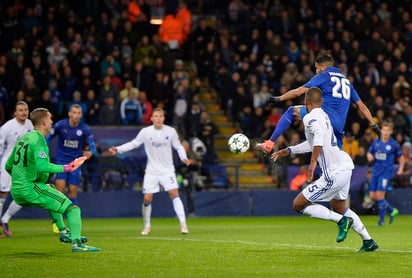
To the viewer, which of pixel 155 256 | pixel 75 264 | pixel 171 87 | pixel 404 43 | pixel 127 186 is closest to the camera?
pixel 75 264

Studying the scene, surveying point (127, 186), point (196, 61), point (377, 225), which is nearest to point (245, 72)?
point (196, 61)

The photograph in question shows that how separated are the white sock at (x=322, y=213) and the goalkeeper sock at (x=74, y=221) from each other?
3.19m

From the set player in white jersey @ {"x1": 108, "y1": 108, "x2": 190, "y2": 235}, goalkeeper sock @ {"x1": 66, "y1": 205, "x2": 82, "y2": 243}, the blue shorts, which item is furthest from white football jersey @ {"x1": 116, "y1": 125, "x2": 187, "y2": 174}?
goalkeeper sock @ {"x1": 66, "y1": 205, "x2": 82, "y2": 243}

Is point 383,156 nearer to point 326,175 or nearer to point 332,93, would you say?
point 332,93

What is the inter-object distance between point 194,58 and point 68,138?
11967mm

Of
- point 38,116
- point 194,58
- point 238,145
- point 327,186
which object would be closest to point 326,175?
point 327,186

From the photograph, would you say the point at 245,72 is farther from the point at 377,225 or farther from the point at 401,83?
the point at 377,225

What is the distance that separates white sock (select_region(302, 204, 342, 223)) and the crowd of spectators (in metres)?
13.3

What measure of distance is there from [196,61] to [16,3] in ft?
19.7

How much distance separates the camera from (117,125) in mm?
26844

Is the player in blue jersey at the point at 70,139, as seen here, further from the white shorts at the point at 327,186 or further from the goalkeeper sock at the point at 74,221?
the white shorts at the point at 327,186

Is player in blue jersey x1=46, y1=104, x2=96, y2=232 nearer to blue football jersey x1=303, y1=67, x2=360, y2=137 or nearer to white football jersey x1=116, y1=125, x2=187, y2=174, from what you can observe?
white football jersey x1=116, y1=125, x2=187, y2=174

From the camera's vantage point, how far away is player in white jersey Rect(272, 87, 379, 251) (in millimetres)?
13078

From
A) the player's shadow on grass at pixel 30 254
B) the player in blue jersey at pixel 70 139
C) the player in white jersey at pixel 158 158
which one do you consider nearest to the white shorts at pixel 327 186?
the player's shadow on grass at pixel 30 254
